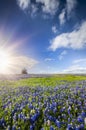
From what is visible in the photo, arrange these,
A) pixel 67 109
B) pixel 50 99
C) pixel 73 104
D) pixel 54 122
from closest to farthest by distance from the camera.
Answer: pixel 54 122
pixel 67 109
pixel 73 104
pixel 50 99

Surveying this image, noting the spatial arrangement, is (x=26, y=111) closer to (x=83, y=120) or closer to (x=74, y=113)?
(x=74, y=113)

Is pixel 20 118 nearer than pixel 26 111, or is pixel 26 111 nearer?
pixel 20 118

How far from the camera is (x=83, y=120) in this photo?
7.23 metres

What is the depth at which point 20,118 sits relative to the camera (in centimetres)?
831

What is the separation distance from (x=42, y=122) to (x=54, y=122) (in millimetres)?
539

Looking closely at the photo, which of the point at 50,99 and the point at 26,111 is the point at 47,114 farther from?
the point at 50,99

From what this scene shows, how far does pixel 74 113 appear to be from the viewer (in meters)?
8.66

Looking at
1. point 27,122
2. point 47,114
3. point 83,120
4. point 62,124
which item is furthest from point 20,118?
point 83,120

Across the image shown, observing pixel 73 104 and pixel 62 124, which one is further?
pixel 73 104

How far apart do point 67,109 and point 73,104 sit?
0.75 m

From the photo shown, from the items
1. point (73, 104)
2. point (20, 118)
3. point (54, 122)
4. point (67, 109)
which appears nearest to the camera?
point (54, 122)

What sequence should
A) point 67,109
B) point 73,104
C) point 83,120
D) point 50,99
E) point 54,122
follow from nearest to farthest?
point 83,120 → point 54,122 → point 67,109 → point 73,104 → point 50,99

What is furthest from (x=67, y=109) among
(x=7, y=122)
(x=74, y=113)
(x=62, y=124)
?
(x=7, y=122)

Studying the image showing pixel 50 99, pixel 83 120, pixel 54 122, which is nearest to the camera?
pixel 83 120
